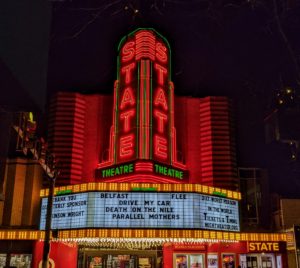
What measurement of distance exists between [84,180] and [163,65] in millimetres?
7758

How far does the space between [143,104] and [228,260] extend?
9456mm

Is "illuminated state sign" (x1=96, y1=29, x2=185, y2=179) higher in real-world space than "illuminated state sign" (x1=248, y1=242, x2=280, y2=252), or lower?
higher

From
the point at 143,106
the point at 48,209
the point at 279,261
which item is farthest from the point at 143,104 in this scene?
the point at 279,261

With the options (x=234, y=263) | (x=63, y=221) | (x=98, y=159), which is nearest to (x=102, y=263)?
(x=63, y=221)

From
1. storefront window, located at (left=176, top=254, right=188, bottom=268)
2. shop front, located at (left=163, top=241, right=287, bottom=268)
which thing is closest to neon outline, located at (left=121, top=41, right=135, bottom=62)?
shop front, located at (left=163, top=241, right=287, bottom=268)

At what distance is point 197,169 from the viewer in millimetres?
23172

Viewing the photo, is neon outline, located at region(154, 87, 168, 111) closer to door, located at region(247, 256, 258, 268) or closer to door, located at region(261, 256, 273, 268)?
door, located at region(247, 256, 258, 268)

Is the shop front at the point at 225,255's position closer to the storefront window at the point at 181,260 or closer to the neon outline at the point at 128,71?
the storefront window at the point at 181,260

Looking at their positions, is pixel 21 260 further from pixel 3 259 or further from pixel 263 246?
pixel 263 246

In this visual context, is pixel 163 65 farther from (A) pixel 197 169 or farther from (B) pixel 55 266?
(B) pixel 55 266

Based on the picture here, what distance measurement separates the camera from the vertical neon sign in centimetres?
2077

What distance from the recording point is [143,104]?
21.3 m

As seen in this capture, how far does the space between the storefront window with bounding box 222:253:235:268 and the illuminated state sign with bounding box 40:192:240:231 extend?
340cm

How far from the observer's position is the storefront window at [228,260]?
21.7 m
